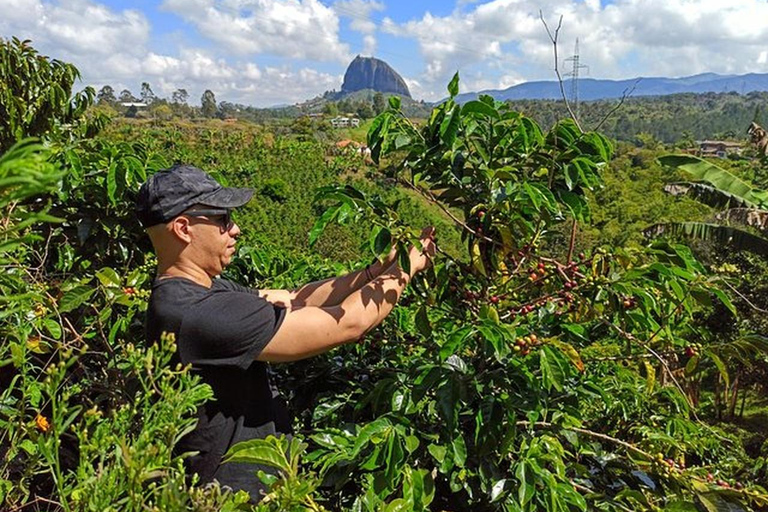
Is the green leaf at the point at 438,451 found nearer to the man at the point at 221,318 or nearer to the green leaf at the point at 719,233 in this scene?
the man at the point at 221,318

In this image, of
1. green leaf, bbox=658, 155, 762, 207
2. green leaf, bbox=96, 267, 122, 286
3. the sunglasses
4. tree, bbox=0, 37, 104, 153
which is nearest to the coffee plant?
the sunglasses

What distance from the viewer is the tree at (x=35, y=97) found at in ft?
9.31

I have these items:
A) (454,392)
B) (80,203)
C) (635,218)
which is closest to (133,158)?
(80,203)

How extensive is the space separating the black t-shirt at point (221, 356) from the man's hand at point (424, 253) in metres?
0.41

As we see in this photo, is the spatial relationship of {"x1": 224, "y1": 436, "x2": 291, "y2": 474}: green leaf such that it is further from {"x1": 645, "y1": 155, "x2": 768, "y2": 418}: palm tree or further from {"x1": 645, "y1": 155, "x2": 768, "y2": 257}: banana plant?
{"x1": 645, "y1": 155, "x2": 768, "y2": 257}: banana plant

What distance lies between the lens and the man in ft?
4.83

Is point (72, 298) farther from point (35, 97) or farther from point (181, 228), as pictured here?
point (35, 97)

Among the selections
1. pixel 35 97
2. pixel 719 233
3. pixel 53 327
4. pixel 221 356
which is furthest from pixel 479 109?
pixel 719 233

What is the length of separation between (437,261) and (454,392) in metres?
0.51

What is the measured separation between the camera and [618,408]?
2.29m

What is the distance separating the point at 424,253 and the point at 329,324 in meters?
0.36

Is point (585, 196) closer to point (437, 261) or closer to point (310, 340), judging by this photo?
point (437, 261)

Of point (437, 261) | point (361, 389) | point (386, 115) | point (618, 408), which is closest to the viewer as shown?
point (386, 115)

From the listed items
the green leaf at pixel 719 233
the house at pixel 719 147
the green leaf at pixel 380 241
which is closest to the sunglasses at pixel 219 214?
the green leaf at pixel 380 241
